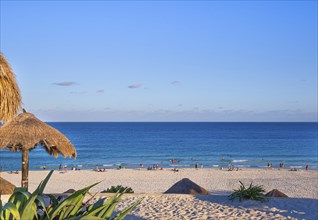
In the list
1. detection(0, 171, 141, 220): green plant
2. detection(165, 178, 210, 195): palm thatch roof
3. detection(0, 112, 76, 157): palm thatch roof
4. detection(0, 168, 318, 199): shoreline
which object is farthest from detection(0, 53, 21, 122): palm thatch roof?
detection(0, 168, 318, 199): shoreline

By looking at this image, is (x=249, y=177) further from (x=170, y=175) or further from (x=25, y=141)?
(x=25, y=141)

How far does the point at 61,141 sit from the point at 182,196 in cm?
361

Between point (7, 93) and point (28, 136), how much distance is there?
447 cm

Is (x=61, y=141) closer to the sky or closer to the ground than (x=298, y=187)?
closer to the sky

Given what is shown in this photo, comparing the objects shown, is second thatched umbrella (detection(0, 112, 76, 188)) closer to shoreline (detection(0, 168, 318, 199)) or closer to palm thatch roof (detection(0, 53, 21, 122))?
palm thatch roof (detection(0, 53, 21, 122))

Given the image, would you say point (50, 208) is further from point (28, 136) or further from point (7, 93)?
point (28, 136)

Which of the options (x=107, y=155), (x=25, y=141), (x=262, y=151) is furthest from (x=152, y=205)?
(x=262, y=151)

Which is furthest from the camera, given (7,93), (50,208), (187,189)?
(187,189)

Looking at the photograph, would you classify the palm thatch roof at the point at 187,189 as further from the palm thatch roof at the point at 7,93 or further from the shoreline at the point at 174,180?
the shoreline at the point at 174,180

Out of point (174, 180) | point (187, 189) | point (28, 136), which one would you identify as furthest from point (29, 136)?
point (174, 180)

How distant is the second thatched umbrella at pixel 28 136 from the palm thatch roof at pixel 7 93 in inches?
158

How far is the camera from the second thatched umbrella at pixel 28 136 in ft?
35.6

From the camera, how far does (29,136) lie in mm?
10906

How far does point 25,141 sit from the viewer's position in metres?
10.8
